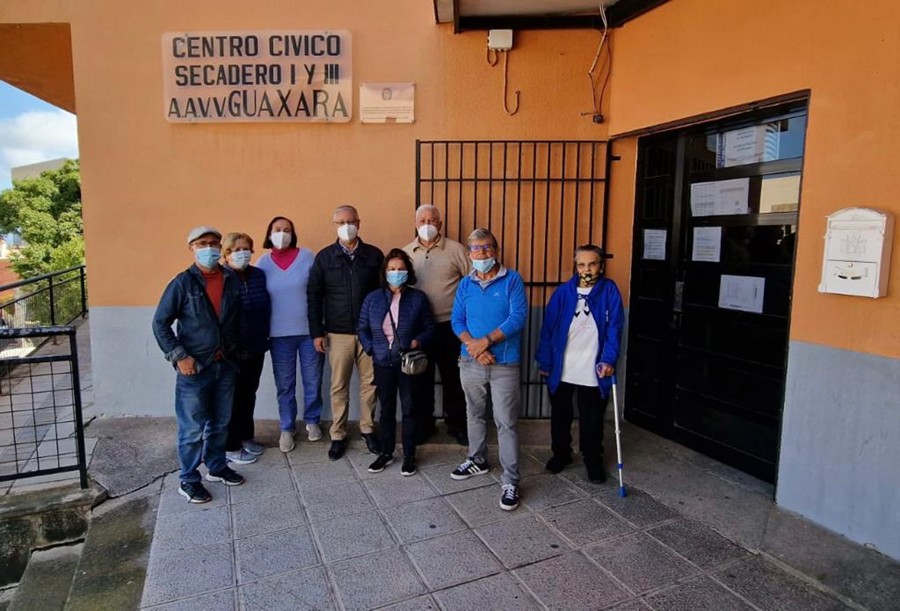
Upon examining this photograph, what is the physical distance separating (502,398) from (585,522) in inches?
32.8

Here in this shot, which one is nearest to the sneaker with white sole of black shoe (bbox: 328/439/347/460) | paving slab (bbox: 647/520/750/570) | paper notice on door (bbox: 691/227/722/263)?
black shoe (bbox: 328/439/347/460)

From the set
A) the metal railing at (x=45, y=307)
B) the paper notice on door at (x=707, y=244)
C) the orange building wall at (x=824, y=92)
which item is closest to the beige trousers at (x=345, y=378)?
the paper notice on door at (x=707, y=244)

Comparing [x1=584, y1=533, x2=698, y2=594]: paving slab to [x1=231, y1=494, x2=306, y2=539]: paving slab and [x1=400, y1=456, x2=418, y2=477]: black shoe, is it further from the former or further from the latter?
[x1=231, y1=494, x2=306, y2=539]: paving slab

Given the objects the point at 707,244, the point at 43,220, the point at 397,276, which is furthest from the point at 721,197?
the point at 43,220

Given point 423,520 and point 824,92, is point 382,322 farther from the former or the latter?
point 824,92

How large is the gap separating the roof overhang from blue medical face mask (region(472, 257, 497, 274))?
2.03 meters

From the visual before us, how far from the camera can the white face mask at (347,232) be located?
3.70 meters

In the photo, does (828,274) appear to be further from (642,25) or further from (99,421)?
(99,421)

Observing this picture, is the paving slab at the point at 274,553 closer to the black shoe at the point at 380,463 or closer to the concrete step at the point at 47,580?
the black shoe at the point at 380,463

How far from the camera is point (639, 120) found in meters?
4.04

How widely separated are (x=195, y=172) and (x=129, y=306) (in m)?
1.28

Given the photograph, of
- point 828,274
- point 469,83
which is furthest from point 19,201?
point 828,274

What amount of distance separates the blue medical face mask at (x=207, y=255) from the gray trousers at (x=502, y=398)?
5.40 ft

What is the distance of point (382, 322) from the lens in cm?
353
